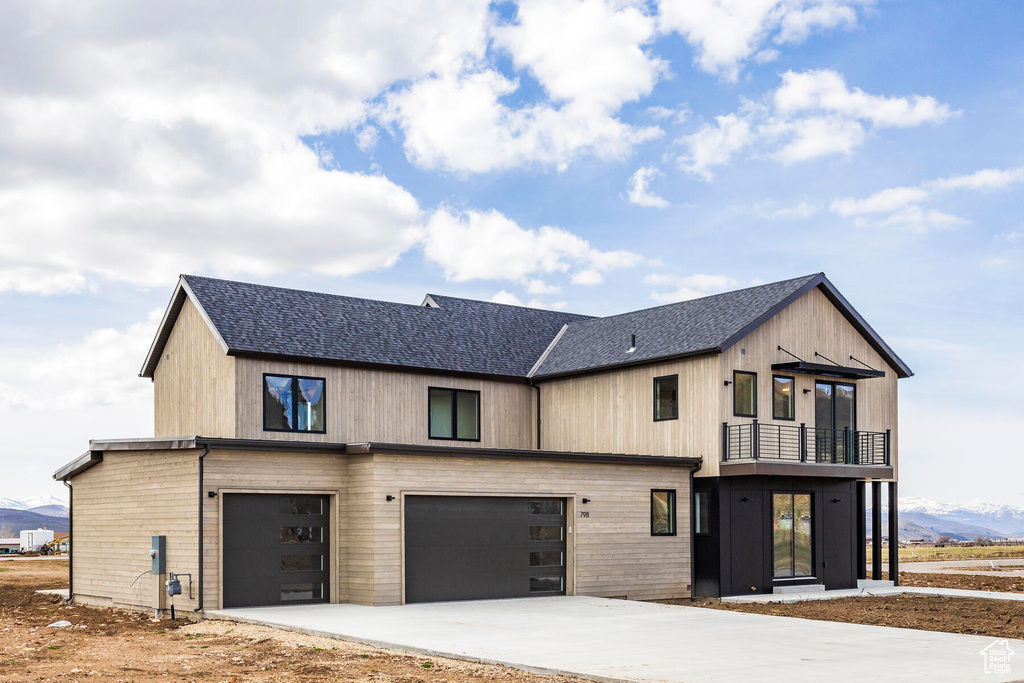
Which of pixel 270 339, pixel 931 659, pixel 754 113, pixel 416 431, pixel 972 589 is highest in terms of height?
pixel 754 113

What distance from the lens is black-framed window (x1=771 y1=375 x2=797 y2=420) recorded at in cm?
2519

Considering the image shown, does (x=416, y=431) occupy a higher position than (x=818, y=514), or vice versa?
(x=416, y=431)

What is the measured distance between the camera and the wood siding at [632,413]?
24438 mm

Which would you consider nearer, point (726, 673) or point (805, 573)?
point (726, 673)

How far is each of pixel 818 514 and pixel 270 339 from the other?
43.8ft

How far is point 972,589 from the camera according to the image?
86.9ft

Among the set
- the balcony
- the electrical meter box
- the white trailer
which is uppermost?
the balcony

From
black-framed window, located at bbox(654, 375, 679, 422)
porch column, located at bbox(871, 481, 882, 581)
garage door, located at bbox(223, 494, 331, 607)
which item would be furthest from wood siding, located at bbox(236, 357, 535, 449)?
porch column, located at bbox(871, 481, 882, 581)

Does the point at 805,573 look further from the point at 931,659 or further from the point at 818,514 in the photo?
the point at 931,659

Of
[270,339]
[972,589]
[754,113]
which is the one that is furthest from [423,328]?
[972,589]

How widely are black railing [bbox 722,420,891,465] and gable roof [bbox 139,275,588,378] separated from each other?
640 cm

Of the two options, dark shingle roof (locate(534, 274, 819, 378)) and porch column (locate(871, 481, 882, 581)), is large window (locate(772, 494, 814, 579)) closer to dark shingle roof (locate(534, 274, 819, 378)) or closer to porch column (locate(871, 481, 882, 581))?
porch column (locate(871, 481, 882, 581))

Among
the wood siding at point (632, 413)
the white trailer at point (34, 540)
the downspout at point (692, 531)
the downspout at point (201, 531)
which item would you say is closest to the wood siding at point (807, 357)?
the downspout at point (692, 531)

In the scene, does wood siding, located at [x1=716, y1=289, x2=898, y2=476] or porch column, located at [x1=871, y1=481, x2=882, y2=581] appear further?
porch column, located at [x1=871, y1=481, x2=882, y2=581]
